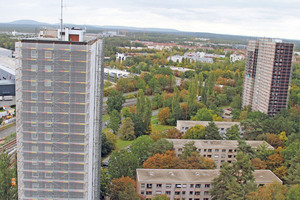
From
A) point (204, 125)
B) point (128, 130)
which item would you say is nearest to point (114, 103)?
point (128, 130)

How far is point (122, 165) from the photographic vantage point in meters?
25.4

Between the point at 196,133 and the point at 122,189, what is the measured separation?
13525 mm

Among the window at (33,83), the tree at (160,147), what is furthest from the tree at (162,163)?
the window at (33,83)

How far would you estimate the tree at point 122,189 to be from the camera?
21.7 m

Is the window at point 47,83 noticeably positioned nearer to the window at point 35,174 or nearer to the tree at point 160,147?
the window at point 35,174

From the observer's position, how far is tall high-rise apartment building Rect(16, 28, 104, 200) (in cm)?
1700

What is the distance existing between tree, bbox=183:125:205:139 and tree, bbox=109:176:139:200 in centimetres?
1218

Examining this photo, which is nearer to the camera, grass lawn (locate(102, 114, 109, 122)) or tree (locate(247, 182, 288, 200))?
tree (locate(247, 182, 288, 200))

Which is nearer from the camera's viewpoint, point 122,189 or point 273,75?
point 122,189

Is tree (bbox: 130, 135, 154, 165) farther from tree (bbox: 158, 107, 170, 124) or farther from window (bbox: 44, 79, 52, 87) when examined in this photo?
tree (bbox: 158, 107, 170, 124)

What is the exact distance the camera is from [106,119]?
148 ft

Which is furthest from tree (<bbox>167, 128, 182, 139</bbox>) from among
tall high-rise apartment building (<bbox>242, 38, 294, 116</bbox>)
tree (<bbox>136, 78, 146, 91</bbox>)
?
tree (<bbox>136, 78, 146, 91</bbox>)

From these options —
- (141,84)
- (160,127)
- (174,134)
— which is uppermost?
(141,84)

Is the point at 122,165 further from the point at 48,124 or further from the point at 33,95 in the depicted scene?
the point at 33,95
